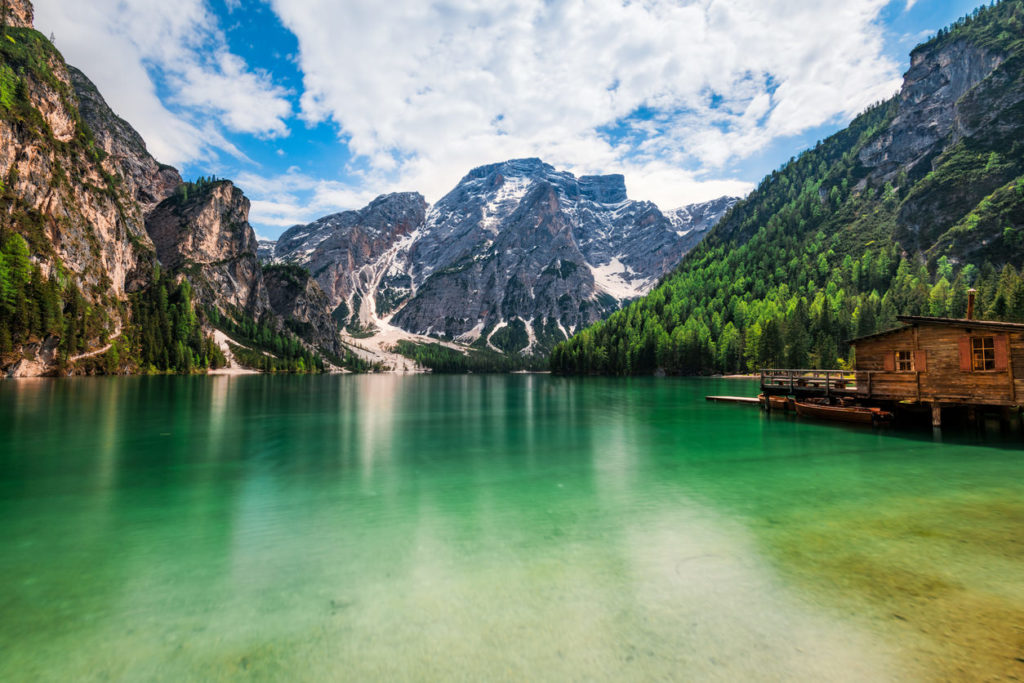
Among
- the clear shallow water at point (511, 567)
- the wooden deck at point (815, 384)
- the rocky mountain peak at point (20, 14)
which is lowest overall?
the clear shallow water at point (511, 567)

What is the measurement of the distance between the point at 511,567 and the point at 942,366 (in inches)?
1409

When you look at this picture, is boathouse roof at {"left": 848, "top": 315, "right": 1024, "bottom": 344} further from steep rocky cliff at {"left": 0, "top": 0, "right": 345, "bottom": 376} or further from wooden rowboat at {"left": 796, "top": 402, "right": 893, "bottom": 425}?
steep rocky cliff at {"left": 0, "top": 0, "right": 345, "bottom": 376}

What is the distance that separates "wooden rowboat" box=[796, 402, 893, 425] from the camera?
3466cm

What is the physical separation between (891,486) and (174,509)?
86.8ft

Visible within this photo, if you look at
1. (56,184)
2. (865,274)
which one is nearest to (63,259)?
(56,184)

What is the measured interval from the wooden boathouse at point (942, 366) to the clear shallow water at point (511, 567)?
7592 millimetres

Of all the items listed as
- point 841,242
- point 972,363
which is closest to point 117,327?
point 972,363

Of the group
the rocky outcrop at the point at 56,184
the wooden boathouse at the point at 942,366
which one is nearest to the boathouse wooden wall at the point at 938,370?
the wooden boathouse at the point at 942,366

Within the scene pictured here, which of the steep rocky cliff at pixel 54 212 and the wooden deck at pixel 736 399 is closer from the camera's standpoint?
the wooden deck at pixel 736 399

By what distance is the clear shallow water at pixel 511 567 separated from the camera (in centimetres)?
709

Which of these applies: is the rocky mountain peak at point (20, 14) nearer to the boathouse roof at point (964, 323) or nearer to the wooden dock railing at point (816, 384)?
the wooden dock railing at point (816, 384)

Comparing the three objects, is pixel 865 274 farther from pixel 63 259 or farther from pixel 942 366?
pixel 63 259

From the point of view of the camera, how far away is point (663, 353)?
142 metres

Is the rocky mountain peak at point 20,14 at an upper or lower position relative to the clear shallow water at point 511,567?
upper
